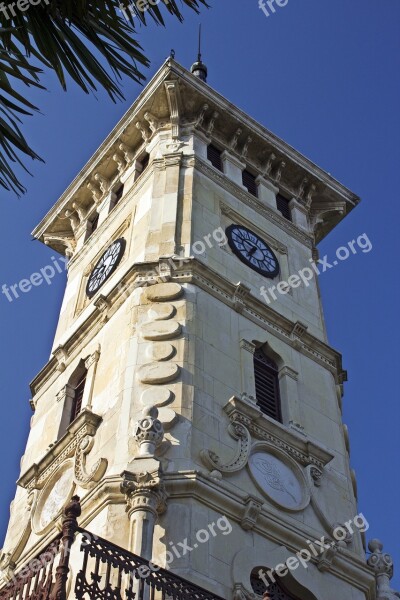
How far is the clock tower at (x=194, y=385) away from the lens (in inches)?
766

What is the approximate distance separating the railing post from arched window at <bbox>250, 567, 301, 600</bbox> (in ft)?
21.3

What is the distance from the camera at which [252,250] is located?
30.0m

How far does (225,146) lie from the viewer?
34.6m

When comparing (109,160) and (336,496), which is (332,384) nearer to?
(336,496)

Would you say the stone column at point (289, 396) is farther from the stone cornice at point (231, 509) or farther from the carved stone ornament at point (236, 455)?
the stone cornice at point (231, 509)

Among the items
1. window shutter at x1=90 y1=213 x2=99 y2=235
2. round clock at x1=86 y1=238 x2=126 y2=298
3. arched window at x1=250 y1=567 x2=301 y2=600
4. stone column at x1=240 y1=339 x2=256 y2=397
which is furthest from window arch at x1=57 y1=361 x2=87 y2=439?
window shutter at x1=90 y1=213 x2=99 y2=235

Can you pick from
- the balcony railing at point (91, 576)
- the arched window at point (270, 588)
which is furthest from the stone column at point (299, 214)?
the balcony railing at point (91, 576)

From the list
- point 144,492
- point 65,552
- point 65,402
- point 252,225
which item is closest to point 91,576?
point 65,552

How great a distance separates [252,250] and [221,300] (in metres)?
4.05

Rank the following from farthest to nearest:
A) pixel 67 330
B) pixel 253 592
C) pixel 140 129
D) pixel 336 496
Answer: pixel 140 129 < pixel 67 330 < pixel 336 496 < pixel 253 592

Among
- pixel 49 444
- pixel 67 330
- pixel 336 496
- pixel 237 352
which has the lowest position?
pixel 336 496

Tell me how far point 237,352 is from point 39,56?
1556cm

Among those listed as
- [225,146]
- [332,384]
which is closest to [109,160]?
[225,146]

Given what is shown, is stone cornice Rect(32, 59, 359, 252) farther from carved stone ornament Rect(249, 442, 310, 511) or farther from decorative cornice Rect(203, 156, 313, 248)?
carved stone ornament Rect(249, 442, 310, 511)
